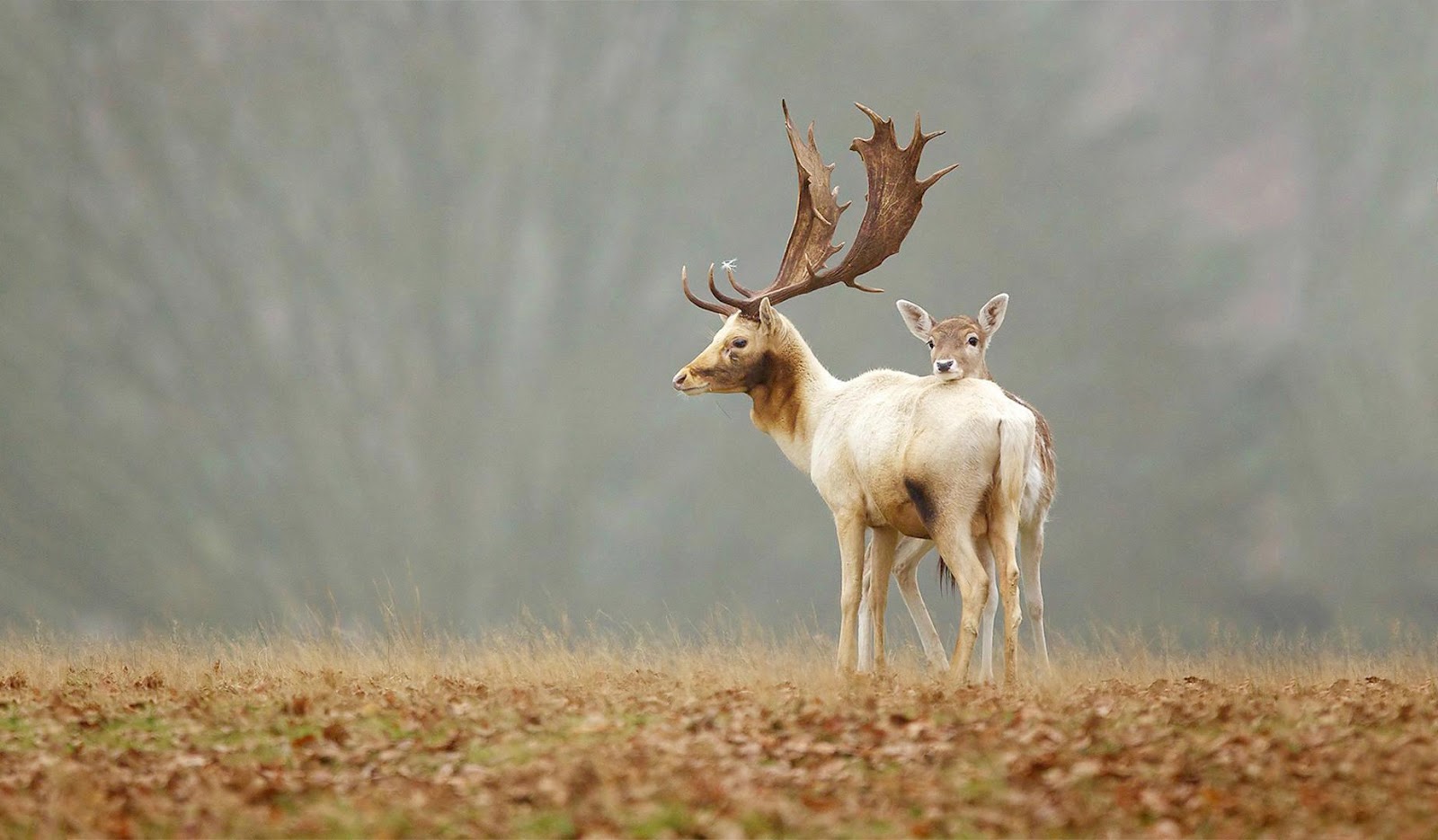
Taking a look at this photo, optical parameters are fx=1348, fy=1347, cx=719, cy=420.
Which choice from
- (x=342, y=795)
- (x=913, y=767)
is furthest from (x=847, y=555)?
(x=342, y=795)

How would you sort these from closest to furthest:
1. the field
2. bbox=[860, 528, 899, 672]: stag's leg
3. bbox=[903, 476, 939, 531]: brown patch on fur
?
the field < bbox=[903, 476, 939, 531]: brown patch on fur < bbox=[860, 528, 899, 672]: stag's leg

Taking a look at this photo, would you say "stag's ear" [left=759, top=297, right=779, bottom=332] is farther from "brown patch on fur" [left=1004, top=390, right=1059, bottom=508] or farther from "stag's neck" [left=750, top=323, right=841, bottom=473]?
"brown patch on fur" [left=1004, top=390, right=1059, bottom=508]

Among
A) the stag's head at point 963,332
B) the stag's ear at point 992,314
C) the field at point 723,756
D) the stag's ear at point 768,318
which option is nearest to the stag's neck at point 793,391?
the stag's ear at point 768,318

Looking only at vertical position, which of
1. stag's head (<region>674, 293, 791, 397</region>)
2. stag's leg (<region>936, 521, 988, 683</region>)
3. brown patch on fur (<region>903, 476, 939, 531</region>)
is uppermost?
stag's head (<region>674, 293, 791, 397</region>)

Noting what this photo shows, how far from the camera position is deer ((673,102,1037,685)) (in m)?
10.7

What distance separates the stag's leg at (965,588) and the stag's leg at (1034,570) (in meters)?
1.65

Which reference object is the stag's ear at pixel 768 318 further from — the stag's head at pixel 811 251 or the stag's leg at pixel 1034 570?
the stag's leg at pixel 1034 570

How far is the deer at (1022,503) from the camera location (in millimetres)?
11883

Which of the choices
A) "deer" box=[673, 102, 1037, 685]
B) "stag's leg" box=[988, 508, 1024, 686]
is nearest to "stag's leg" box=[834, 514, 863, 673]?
"deer" box=[673, 102, 1037, 685]

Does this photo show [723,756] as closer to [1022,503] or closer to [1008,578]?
[1008,578]

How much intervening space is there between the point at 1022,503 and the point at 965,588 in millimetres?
1515

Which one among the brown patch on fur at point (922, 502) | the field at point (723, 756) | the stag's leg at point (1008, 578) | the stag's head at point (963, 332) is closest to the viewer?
the field at point (723, 756)

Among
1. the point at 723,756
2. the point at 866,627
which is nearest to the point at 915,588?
the point at 866,627

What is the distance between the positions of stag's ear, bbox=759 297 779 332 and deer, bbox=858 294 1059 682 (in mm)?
1186
